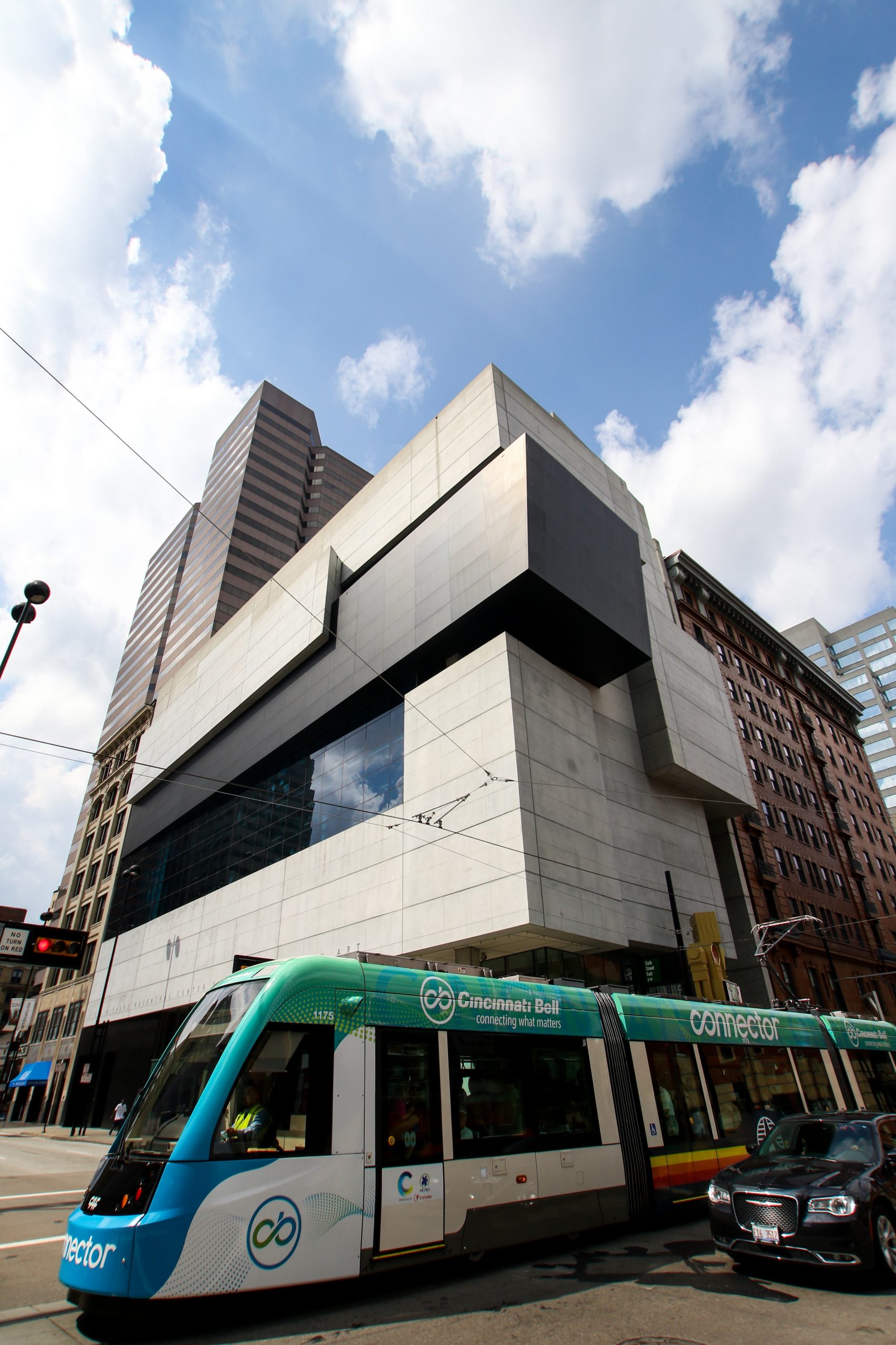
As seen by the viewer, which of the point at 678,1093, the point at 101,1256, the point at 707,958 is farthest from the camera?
the point at 707,958

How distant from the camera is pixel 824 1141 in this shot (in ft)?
25.9

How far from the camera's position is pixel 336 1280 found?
6.25 meters

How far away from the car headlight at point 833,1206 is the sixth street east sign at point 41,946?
12426 mm

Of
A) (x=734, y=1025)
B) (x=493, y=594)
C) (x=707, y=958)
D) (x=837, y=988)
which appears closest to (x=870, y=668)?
(x=837, y=988)

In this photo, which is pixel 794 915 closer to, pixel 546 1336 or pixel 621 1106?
pixel 621 1106

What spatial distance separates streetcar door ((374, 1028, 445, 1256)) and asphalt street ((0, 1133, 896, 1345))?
52 cm

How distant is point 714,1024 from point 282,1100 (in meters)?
8.29

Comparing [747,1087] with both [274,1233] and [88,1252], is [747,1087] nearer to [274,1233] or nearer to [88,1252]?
[274,1233]

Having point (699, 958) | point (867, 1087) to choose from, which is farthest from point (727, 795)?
point (867, 1087)

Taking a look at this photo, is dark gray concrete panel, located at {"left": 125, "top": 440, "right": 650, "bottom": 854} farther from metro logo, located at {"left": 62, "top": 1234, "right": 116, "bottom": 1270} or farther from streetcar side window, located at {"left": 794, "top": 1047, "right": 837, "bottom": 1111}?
metro logo, located at {"left": 62, "top": 1234, "right": 116, "bottom": 1270}

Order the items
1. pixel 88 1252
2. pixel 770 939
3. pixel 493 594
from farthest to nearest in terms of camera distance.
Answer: pixel 770 939 < pixel 493 594 < pixel 88 1252

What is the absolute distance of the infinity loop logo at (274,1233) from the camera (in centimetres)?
582

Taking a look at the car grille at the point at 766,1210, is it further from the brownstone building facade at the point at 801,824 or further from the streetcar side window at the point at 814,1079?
the brownstone building facade at the point at 801,824

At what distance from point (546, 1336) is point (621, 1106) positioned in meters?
4.37
